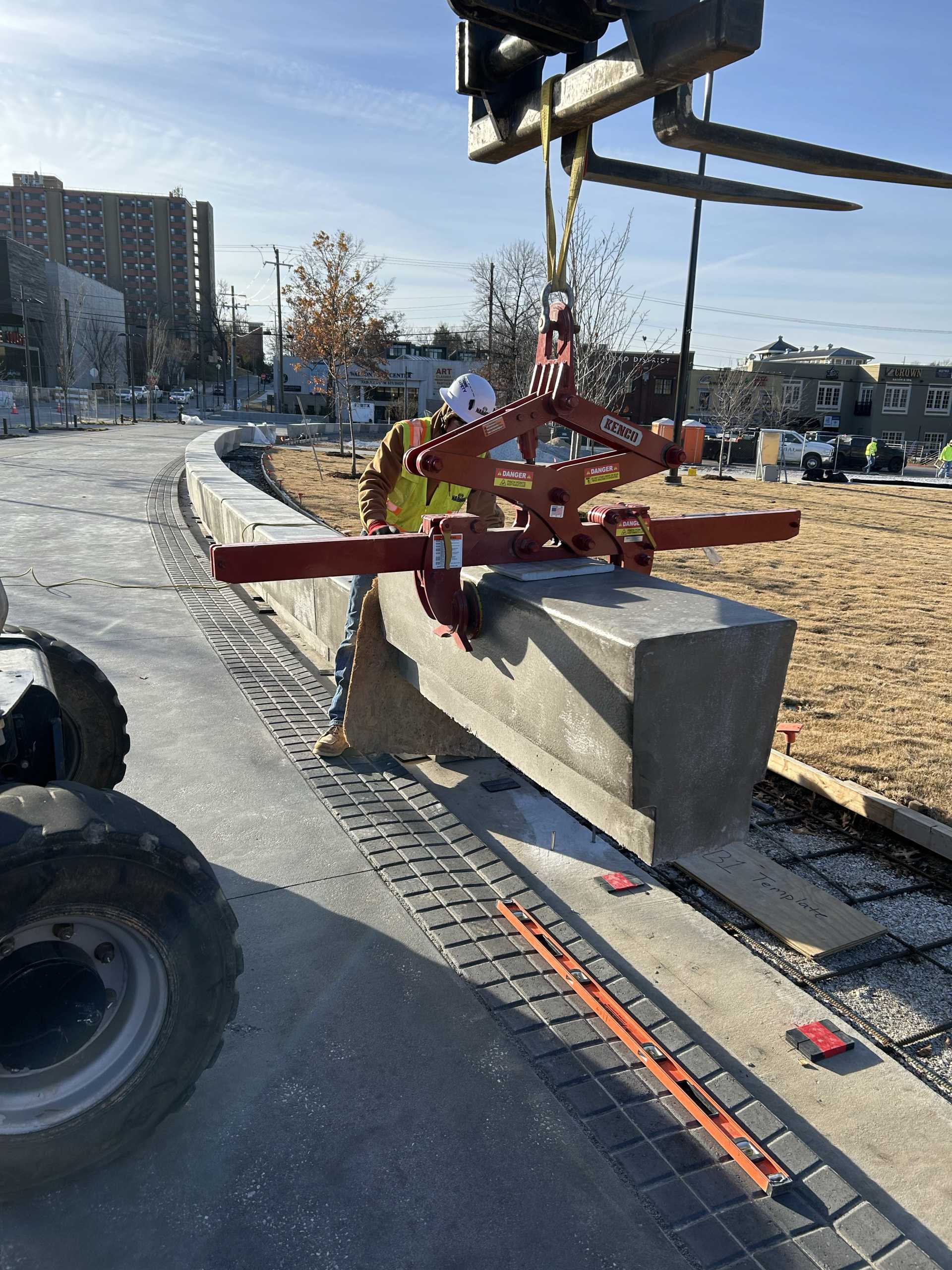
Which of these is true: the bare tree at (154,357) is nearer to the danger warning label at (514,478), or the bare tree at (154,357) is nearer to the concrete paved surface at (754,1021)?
the concrete paved surface at (754,1021)

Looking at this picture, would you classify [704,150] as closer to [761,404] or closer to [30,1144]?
[30,1144]

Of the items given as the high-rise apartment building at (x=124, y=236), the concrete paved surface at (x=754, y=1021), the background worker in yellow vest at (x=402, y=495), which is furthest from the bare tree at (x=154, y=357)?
the high-rise apartment building at (x=124, y=236)

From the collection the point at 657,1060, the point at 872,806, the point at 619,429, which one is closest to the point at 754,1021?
the point at 657,1060

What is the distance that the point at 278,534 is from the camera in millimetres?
8320

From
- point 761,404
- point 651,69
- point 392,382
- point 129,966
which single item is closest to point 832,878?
point 129,966

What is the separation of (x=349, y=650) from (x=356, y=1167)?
10.8ft

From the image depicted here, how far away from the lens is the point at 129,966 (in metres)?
2.46

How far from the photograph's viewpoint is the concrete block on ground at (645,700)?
2.83 meters

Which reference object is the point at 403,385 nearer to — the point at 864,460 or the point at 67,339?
the point at 67,339

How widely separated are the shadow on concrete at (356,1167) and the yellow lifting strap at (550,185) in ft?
8.97

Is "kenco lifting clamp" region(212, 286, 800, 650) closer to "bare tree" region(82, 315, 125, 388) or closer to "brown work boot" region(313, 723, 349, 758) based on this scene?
"brown work boot" region(313, 723, 349, 758)

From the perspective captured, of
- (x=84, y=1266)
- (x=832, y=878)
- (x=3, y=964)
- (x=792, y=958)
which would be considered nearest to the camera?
(x=84, y=1266)

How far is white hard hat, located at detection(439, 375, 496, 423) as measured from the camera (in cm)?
447

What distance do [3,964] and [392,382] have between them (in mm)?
69165
